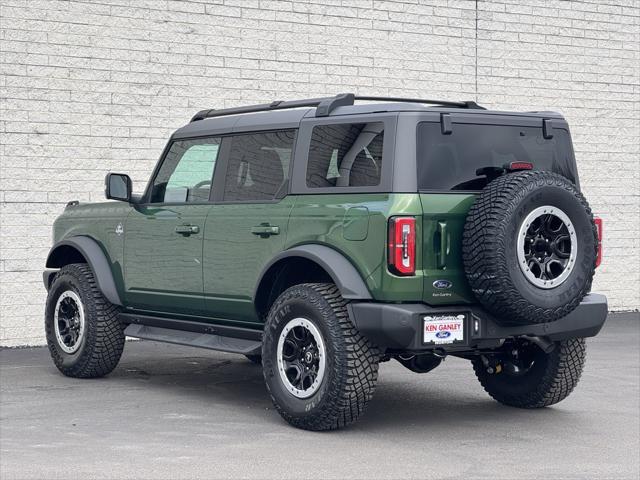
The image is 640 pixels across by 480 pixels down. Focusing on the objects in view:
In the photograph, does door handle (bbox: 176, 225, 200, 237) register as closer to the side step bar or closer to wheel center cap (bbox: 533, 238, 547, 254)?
the side step bar

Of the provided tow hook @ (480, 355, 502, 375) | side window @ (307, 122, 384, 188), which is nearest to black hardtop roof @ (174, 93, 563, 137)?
side window @ (307, 122, 384, 188)

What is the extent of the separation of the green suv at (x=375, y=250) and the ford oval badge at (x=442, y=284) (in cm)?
1

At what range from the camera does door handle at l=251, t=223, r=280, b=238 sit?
26.1 feet

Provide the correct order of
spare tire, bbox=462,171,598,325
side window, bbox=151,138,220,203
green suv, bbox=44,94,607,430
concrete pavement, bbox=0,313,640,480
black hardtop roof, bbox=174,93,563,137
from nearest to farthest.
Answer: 1. concrete pavement, bbox=0,313,640,480
2. spare tire, bbox=462,171,598,325
3. green suv, bbox=44,94,607,430
4. black hardtop roof, bbox=174,93,563,137
5. side window, bbox=151,138,220,203

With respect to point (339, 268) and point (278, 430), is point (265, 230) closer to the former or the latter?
point (339, 268)

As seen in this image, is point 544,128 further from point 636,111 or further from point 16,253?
point 636,111

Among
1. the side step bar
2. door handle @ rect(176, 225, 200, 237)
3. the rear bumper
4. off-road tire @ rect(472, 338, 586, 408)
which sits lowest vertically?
off-road tire @ rect(472, 338, 586, 408)

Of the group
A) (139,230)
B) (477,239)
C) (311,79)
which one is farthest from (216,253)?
(311,79)

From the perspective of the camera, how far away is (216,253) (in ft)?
27.8

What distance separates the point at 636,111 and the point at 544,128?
319 inches

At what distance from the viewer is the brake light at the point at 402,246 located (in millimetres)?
7094

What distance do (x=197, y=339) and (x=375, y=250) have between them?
209cm

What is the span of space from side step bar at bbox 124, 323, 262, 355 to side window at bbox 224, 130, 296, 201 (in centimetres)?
99

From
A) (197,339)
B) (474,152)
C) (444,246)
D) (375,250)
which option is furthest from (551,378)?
(197,339)
